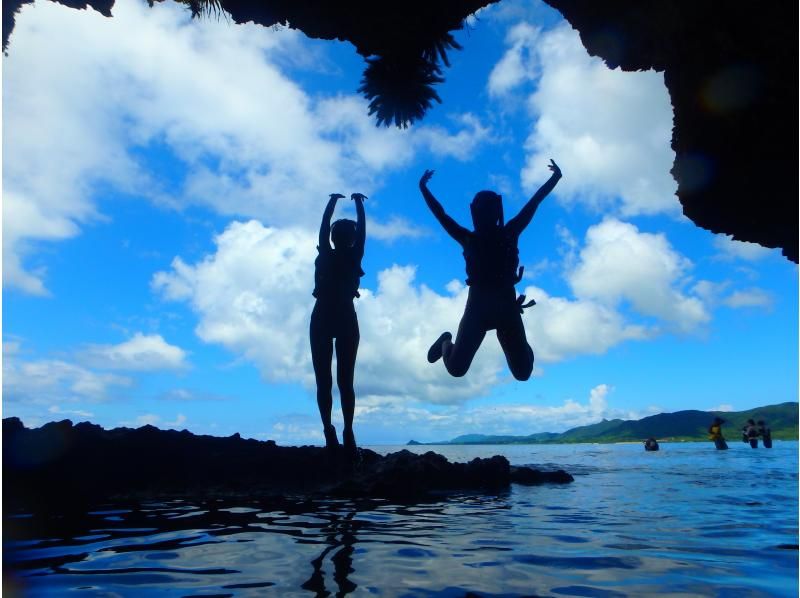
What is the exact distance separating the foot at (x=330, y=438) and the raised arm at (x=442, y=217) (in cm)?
377

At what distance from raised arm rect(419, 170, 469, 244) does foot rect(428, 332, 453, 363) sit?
1.65 meters

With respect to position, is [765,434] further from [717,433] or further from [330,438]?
[330,438]

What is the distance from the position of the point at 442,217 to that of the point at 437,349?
2008 millimetres

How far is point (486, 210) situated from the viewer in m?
6.64

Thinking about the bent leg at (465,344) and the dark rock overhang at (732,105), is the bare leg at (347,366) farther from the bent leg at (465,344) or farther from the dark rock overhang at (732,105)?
the dark rock overhang at (732,105)

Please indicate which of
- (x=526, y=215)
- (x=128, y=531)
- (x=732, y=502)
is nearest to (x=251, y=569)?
(x=128, y=531)

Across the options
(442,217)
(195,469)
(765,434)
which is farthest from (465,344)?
(765,434)

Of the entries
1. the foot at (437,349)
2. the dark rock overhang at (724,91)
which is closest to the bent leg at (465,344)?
the foot at (437,349)

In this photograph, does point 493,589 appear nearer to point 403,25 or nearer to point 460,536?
point 460,536

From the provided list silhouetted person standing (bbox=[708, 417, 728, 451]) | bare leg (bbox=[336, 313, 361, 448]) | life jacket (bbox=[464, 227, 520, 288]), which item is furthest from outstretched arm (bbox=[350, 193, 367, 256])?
silhouetted person standing (bbox=[708, 417, 728, 451])

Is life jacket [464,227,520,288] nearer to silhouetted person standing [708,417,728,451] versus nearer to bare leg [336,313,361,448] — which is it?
bare leg [336,313,361,448]

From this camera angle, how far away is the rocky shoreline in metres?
7.61

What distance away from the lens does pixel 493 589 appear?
9.41 ft

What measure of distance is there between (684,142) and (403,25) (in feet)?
13.5
